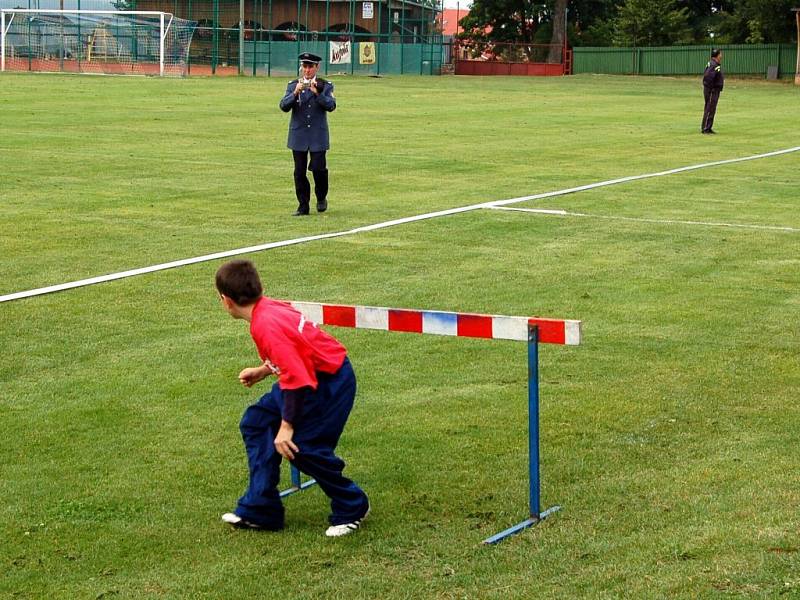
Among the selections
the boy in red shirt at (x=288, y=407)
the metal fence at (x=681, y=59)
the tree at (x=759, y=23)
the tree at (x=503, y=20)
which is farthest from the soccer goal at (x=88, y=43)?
the boy in red shirt at (x=288, y=407)

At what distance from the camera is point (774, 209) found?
58.6 ft

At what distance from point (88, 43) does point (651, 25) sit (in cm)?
3415

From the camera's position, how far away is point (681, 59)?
7412 centimetres

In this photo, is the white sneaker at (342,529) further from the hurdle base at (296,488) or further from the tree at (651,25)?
the tree at (651,25)

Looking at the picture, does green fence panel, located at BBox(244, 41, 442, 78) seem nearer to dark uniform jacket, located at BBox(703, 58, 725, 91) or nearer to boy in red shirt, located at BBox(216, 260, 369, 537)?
dark uniform jacket, located at BBox(703, 58, 725, 91)

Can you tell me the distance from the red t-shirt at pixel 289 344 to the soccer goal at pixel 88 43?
5257cm

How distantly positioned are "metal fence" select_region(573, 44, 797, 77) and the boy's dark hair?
66814mm

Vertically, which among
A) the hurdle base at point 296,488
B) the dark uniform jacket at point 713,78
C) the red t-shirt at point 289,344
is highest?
the dark uniform jacket at point 713,78

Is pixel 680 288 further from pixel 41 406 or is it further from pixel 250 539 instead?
pixel 250 539

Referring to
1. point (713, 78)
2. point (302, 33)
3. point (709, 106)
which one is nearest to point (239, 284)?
point (709, 106)

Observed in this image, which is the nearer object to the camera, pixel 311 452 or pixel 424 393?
pixel 311 452

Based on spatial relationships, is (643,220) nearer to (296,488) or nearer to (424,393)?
(424,393)

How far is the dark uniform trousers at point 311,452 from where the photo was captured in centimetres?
586

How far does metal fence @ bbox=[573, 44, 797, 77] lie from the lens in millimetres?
69812
